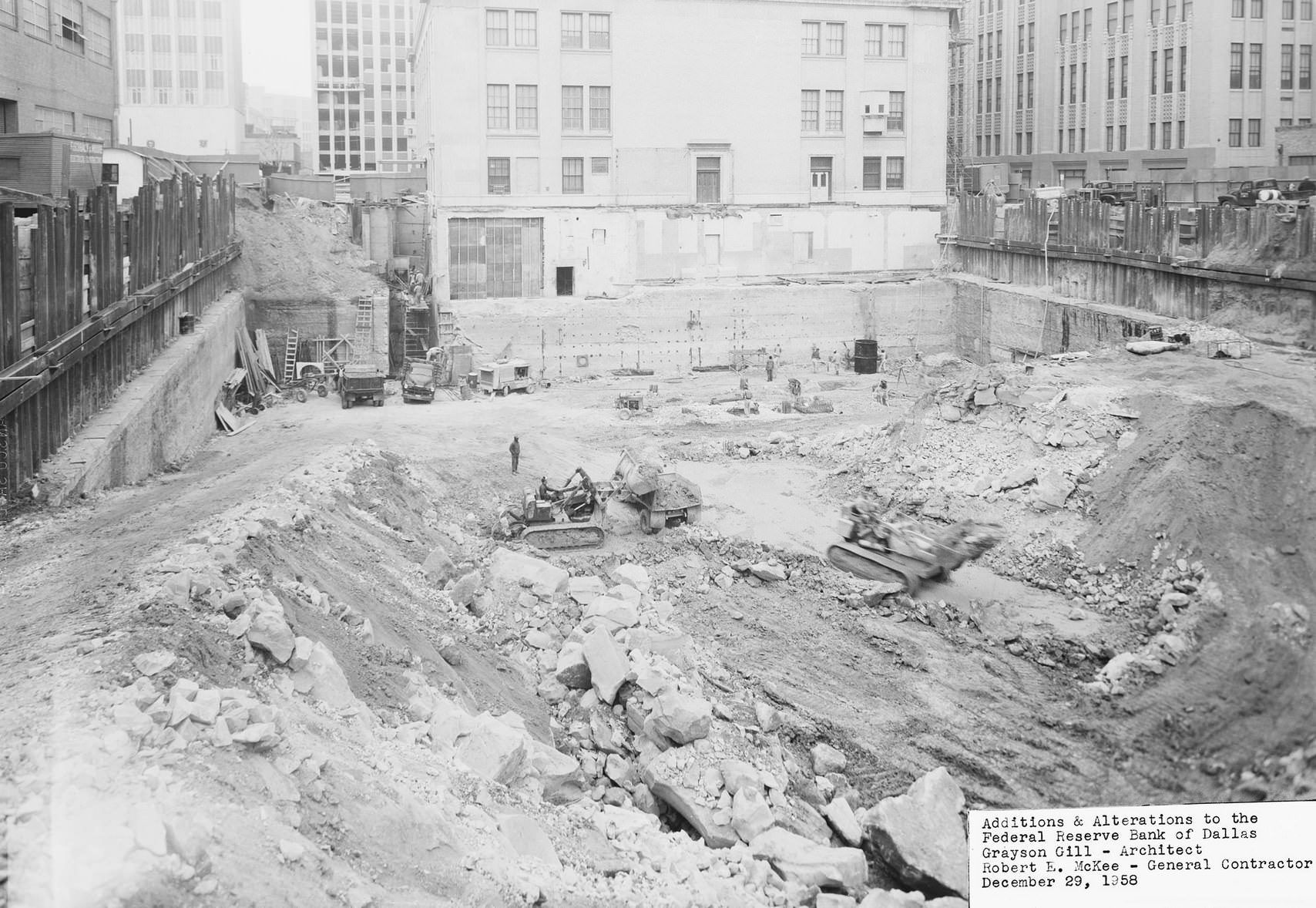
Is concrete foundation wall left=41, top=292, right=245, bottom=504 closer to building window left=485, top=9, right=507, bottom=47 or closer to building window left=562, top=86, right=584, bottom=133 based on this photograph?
building window left=485, top=9, right=507, bottom=47

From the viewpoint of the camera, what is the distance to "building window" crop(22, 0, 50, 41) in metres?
37.9

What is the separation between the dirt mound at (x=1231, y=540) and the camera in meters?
16.2

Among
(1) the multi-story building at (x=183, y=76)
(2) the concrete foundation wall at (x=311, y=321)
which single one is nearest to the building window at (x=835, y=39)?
(2) the concrete foundation wall at (x=311, y=321)

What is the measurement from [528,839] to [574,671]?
5.36m

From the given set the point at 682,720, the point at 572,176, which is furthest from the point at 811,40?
the point at 682,720

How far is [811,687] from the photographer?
1803 centimetres

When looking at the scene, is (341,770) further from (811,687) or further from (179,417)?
(179,417)

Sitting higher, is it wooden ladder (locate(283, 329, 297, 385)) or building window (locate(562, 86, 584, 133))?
building window (locate(562, 86, 584, 133))

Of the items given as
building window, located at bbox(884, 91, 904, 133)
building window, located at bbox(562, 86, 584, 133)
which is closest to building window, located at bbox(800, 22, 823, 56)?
building window, located at bbox(884, 91, 904, 133)

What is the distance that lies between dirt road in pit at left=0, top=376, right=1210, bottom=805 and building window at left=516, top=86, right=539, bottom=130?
2382 centimetres

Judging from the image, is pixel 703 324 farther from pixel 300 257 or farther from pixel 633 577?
pixel 633 577

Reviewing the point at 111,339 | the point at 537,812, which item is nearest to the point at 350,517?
the point at 111,339

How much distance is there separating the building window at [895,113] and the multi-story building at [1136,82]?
7355mm

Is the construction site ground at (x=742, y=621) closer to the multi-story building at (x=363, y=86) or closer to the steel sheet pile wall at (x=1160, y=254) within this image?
the steel sheet pile wall at (x=1160, y=254)
